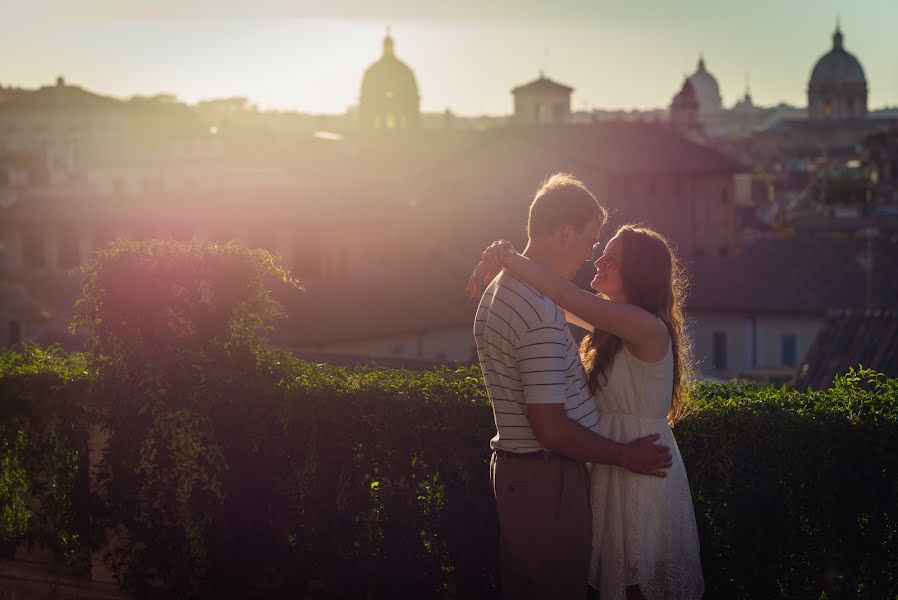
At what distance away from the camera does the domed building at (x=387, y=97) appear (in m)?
85.4

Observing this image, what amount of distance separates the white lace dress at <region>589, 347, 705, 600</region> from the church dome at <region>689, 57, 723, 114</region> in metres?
165

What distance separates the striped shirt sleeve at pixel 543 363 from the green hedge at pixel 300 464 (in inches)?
54.5

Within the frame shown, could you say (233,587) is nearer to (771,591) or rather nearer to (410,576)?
(410,576)

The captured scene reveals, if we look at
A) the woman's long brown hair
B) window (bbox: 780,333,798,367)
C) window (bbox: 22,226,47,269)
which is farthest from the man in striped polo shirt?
window (bbox: 780,333,798,367)

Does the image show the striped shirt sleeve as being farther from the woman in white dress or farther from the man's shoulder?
the woman in white dress

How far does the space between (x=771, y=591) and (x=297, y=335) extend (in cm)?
2524

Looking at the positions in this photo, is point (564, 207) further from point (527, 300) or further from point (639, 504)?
point (639, 504)

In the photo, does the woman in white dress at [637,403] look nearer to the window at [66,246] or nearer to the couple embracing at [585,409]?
the couple embracing at [585,409]

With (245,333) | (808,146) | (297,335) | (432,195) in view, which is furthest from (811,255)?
(808,146)

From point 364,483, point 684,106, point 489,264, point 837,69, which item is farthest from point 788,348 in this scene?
point 837,69

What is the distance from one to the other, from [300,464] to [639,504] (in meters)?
2.51

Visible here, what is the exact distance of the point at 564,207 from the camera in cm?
479

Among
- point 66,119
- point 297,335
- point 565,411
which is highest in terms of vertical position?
point 66,119

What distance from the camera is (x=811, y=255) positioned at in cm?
4638
